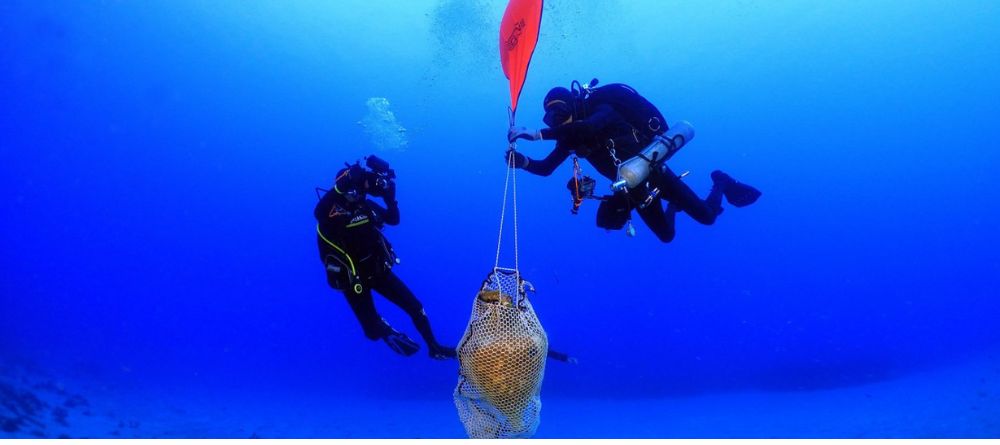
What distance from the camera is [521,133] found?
4.49m

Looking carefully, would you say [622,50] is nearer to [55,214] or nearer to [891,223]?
[891,223]

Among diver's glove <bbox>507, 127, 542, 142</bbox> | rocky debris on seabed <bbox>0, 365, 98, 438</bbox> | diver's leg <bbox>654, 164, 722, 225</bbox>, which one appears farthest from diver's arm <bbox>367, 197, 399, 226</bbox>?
rocky debris on seabed <bbox>0, 365, 98, 438</bbox>

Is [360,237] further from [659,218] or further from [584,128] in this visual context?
[659,218]

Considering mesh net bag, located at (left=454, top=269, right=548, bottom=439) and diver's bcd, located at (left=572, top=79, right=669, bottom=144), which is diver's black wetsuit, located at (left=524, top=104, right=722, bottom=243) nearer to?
diver's bcd, located at (left=572, top=79, right=669, bottom=144)

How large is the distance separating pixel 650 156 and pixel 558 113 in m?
0.93

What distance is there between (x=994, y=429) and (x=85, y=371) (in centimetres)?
2479

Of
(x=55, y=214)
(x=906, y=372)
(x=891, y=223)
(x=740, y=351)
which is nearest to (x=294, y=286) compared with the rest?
(x=55, y=214)

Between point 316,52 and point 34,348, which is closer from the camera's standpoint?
point 34,348

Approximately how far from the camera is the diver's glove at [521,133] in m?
4.37

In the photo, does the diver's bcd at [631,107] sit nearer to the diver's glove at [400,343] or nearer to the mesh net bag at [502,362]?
the mesh net bag at [502,362]

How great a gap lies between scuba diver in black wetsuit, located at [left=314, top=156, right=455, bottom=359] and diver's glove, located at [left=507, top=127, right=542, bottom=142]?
1.58 m

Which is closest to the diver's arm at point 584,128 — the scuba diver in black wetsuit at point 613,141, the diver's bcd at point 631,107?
the scuba diver in black wetsuit at point 613,141

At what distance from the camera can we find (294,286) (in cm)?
3259

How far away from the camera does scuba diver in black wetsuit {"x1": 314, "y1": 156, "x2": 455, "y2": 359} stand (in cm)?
543
